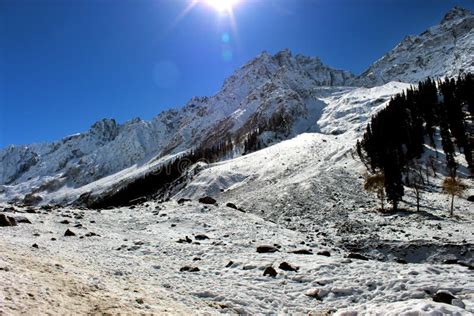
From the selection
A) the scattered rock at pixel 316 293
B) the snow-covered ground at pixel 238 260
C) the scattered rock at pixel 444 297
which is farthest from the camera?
the scattered rock at pixel 316 293

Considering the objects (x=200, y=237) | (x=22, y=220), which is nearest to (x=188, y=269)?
(x=200, y=237)

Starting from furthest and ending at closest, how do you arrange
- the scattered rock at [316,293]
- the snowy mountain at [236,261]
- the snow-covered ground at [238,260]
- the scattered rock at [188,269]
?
the scattered rock at [188,269]
the scattered rock at [316,293]
the snow-covered ground at [238,260]
the snowy mountain at [236,261]

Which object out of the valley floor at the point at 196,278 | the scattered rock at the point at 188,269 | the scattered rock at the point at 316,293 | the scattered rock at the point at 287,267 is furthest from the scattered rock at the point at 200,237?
the scattered rock at the point at 316,293

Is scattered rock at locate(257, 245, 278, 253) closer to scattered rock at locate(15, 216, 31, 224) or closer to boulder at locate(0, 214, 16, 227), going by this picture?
boulder at locate(0, 214, 16, 227)

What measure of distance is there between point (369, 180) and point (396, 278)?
4007cm

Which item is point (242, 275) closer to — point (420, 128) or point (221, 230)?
point (221, 230)

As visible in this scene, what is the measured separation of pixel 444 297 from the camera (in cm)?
1038

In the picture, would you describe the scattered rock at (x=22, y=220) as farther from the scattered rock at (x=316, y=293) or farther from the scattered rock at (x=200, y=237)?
the scattered rock at (x=316, y=293)

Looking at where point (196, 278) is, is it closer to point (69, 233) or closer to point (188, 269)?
point (188, 269)

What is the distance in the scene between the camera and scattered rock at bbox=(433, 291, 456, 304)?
10297 mm

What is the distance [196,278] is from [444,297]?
9.19 m

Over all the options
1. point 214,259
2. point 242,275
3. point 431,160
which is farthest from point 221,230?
point 431,160

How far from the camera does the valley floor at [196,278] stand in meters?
9.90

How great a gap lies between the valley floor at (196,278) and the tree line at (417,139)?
24.5 meters
